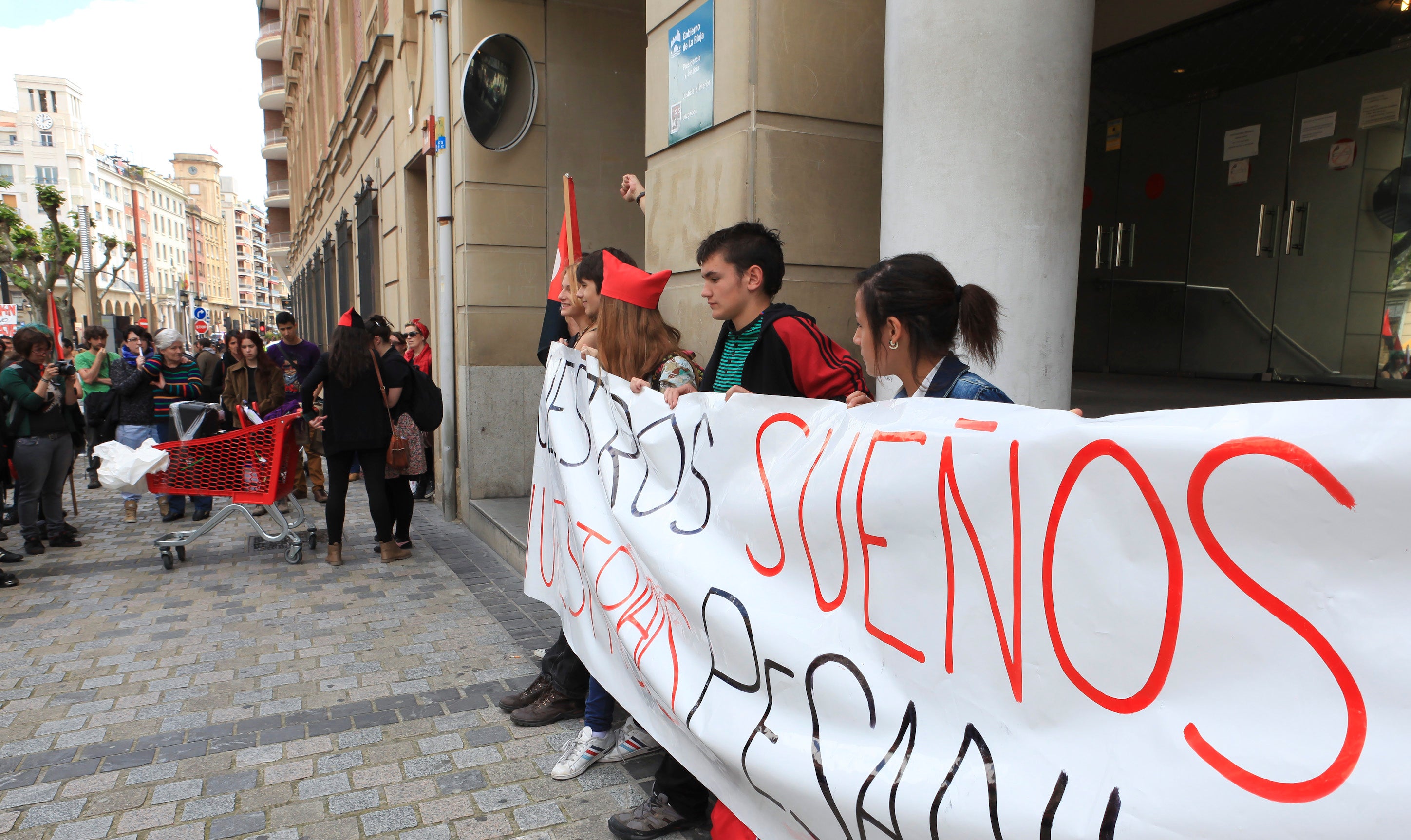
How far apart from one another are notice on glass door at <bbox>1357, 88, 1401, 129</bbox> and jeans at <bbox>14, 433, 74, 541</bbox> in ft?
38.2

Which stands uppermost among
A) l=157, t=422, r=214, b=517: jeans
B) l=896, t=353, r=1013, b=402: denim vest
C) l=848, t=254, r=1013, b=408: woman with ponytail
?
l=848, t=254, r=1013, b=408: woman with ponytail

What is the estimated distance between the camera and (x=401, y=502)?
6840mm

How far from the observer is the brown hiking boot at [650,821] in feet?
9.62

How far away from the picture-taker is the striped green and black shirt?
9.80 ft

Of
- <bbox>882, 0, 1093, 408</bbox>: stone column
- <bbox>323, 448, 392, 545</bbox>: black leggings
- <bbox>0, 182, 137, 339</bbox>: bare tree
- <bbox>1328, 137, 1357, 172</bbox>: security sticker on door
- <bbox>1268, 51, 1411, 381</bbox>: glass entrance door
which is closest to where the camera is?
<bbox>882, 0, 1093, 408</bbox>: stone column

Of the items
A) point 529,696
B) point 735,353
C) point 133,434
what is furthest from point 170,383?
point 735,353

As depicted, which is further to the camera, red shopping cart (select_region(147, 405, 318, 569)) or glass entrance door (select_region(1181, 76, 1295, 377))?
glass entrance door (select_region(1181, 76, 1295, 377))

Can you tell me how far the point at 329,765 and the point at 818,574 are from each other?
2.36m

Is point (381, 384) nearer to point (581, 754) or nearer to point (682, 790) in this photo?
point (581, 754)

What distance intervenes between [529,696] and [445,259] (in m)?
5.63

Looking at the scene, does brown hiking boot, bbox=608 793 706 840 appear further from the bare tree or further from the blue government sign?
the bare tree

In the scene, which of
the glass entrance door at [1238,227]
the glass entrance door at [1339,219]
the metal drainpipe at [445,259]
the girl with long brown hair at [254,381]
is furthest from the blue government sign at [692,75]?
the glass entrance door at [1238,227]

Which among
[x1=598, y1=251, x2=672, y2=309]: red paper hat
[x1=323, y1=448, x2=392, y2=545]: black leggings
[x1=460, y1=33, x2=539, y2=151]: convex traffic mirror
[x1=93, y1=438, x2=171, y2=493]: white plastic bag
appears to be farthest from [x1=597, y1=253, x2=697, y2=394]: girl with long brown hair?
[x1=460, y1=33, x2=539, y2=151]: convex traffic mirror

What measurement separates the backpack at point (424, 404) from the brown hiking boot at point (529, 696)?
3297 millimetres
